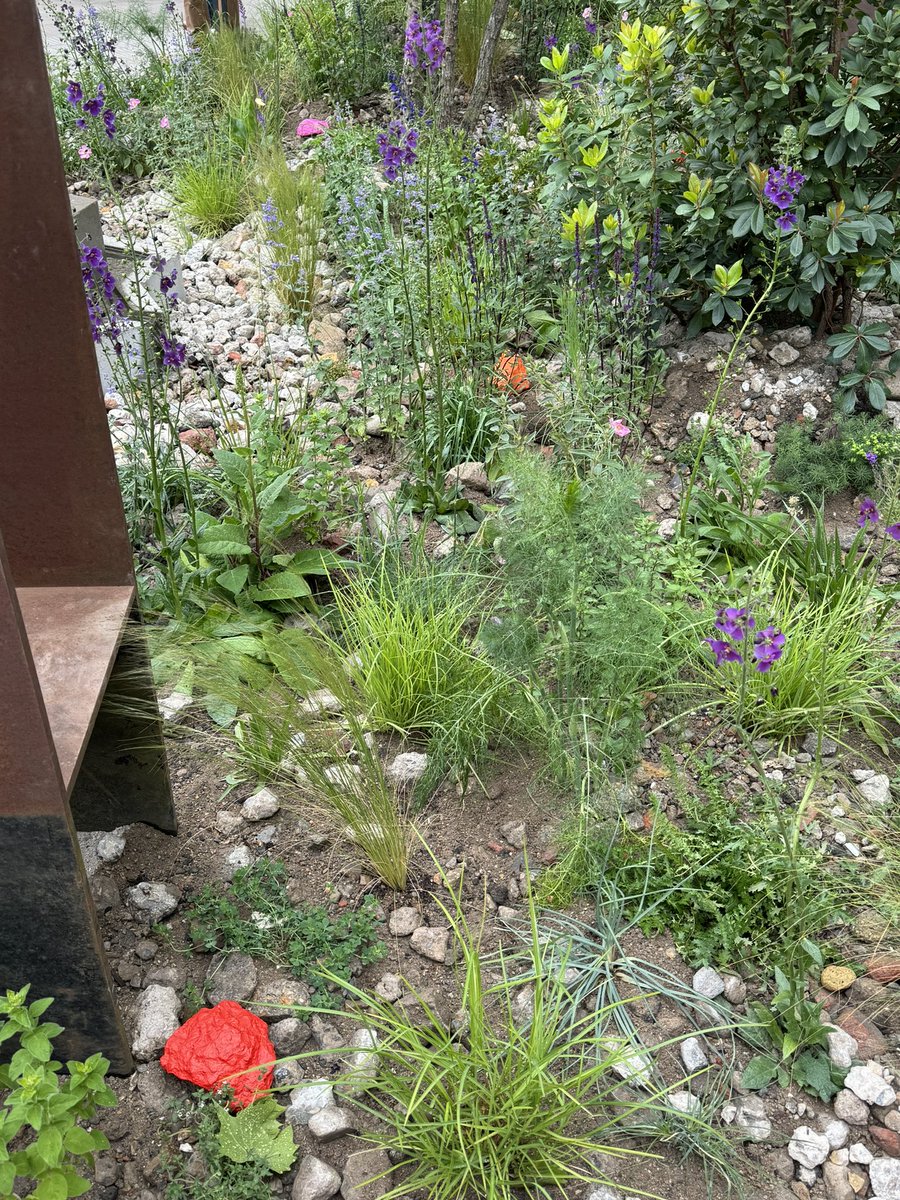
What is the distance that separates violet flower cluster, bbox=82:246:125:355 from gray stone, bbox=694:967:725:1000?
6.46 feet

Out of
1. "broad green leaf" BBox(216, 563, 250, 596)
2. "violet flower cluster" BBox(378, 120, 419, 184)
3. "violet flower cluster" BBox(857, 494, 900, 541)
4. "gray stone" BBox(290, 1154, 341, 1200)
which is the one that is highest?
"violet flower cluster" BBox(378, 120, 419, 184)

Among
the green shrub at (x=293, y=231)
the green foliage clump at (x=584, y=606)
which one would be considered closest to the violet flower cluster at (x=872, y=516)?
the green foliage clump at (x=584, y=606)

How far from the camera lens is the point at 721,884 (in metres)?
2.24

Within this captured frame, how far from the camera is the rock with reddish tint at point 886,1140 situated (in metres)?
1.88

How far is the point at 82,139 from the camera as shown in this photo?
5301 millimetres

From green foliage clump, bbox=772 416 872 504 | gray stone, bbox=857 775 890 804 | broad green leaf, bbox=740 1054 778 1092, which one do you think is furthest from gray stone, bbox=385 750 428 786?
green foliage clump, bbox=772 416 872 504

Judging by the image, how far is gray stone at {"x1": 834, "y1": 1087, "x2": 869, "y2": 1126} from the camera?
1.92m

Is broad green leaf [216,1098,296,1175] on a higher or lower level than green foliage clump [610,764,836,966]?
lower

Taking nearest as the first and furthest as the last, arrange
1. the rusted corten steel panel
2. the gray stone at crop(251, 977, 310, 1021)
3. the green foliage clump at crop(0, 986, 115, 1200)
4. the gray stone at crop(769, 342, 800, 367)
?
the green foliage clump at crop(0, 986, 115, 1200) < the rusted corten steel panel < the gray stone at crop(251, 977, 310, 1021) < the gray stone at crop(769, 342, 800, 367)

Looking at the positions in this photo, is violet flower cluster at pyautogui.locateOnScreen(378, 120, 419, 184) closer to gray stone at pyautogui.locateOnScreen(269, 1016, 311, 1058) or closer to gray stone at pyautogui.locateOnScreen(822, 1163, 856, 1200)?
gray stone at pyautogui.locateOnScreen(269, 1016, 311, 1058)

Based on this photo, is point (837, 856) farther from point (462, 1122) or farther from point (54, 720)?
point (54, 720)

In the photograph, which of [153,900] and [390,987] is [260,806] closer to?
[153,900]

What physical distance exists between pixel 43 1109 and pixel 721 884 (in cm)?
137

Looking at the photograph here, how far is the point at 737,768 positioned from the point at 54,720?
1.57 m
